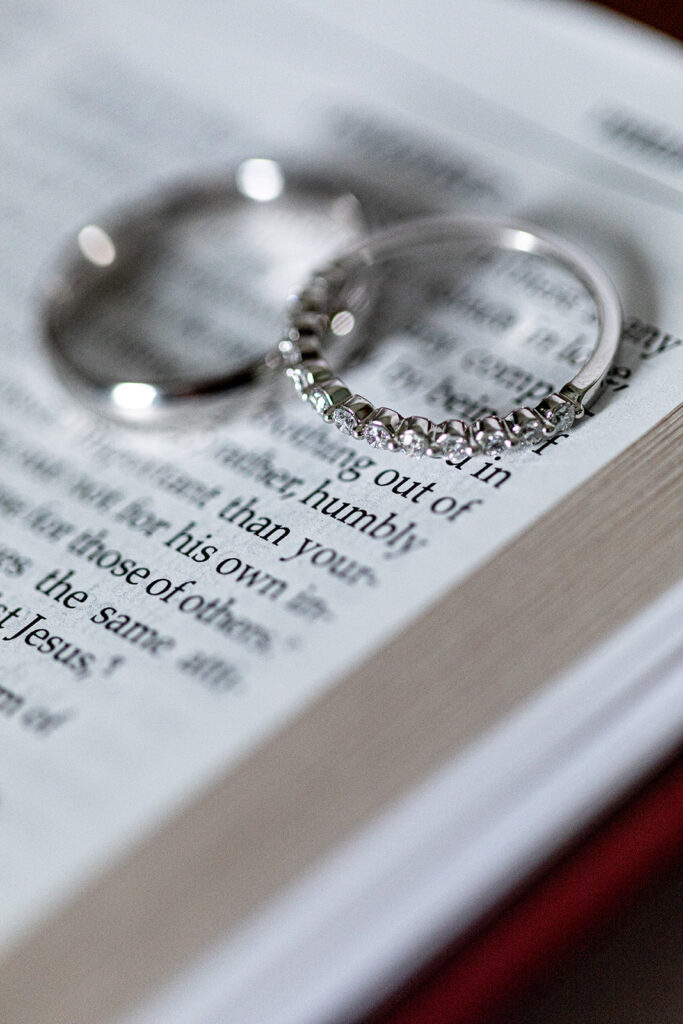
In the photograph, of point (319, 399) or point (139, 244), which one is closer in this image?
point (319, 399)

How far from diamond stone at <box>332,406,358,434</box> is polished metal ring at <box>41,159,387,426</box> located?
46 mm

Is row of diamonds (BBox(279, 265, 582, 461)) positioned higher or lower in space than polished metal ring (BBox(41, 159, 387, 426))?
lower

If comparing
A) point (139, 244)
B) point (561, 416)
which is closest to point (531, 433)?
point (561, 416)

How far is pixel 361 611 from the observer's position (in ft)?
1.14

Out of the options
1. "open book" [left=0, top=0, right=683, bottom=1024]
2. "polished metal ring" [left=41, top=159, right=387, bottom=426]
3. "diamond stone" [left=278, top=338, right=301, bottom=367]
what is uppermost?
"polished metal ring" [left=41, top=159, right=387, bottom=426]

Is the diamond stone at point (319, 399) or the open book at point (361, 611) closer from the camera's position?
the open book at point (361, 611)

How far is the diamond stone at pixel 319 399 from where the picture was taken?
407 mm

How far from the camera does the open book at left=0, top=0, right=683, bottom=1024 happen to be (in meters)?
0.29

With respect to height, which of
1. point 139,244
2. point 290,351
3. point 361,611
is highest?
point 139,244

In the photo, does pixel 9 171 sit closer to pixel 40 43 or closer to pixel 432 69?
pixel 40 43

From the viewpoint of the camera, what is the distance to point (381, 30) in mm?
578

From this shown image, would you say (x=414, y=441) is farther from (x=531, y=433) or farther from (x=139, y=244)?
(x=139, y=244)

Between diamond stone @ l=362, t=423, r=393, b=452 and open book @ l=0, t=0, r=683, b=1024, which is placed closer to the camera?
open book @ l=0, t=0, r=683, b=1024

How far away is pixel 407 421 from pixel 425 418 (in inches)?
0.4
